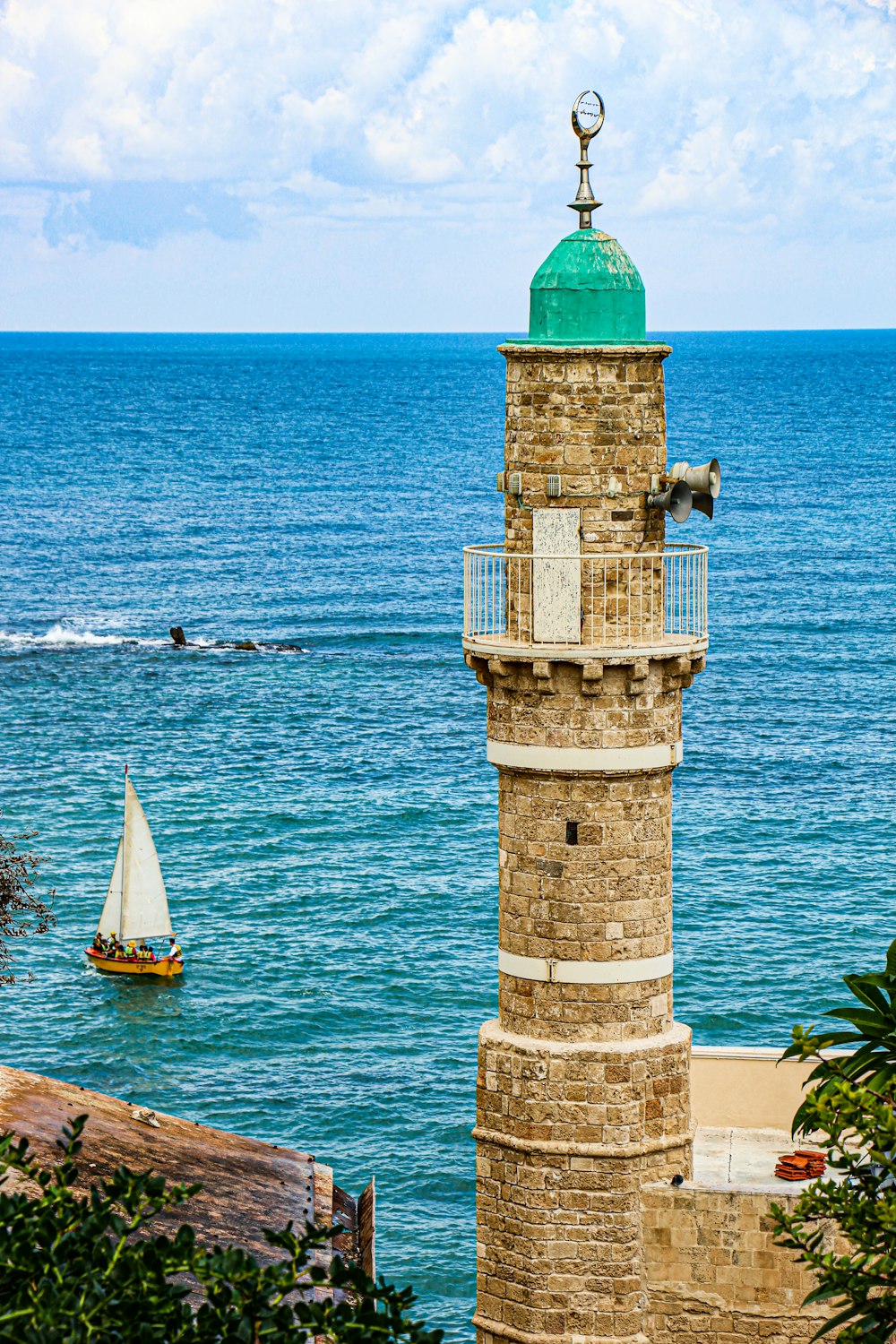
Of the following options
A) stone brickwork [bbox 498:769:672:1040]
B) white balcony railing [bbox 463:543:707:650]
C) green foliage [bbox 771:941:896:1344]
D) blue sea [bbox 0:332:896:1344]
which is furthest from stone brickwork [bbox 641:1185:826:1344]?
blue sea [bbox 0:332:896:1344]

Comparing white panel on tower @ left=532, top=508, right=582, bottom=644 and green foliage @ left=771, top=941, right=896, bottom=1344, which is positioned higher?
white panel on tower @ left=532, top=508, right=582, bottom=644

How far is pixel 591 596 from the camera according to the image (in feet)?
81.5

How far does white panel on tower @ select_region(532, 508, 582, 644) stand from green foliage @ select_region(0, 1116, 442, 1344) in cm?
1007

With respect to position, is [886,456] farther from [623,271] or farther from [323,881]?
→ [623,271]

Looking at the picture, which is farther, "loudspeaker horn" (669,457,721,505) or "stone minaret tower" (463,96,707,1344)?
"stone minaret tower" (463,96,707,1344)

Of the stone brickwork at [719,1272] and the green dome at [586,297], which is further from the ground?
the green dome at [586,297]

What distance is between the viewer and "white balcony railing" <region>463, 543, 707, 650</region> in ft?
81.4

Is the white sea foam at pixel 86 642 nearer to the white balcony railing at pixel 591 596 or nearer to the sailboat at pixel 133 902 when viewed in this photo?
the sailboat at pixel 133 902

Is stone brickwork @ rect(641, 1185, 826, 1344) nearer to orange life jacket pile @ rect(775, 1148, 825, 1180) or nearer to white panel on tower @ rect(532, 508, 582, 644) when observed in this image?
orange life jacket pile @ rect(775, 1148, 825, 1180)

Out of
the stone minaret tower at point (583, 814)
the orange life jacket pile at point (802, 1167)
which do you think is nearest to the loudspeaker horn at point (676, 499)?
the stone minaret tower at point (583, 814)

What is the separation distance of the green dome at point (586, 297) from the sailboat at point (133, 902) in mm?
38722

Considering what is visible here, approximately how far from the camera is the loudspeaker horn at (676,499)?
965 inches

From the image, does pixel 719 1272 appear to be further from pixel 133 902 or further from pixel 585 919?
pixel 133 902

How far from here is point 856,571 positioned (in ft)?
414
